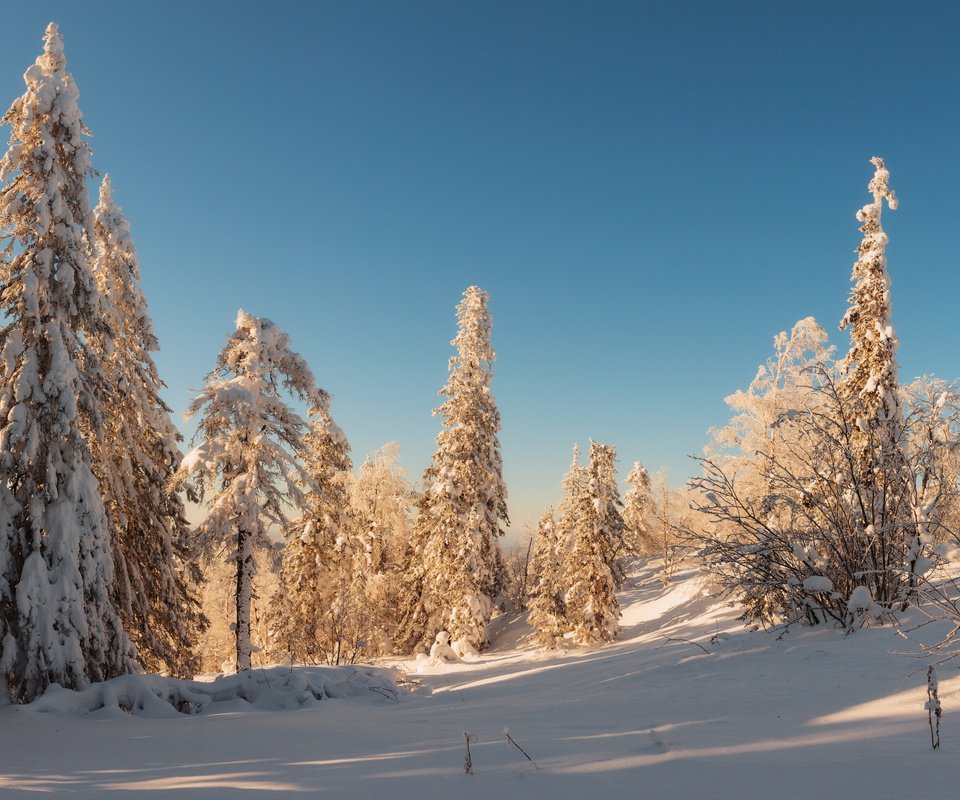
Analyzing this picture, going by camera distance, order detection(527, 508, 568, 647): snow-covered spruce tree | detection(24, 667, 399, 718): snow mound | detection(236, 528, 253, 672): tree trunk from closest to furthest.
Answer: detection(24, 667, 399, 718): snow mound
detection(236, 528, 253, 672): tree trunk
detection(527, 508, 568, 647): snow-covered spruce tree

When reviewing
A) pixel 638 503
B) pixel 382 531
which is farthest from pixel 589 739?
pixel 638 503

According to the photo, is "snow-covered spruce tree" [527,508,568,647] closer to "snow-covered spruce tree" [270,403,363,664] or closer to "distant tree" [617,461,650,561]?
"snow-covered spruce tree" [270,403,363,664]

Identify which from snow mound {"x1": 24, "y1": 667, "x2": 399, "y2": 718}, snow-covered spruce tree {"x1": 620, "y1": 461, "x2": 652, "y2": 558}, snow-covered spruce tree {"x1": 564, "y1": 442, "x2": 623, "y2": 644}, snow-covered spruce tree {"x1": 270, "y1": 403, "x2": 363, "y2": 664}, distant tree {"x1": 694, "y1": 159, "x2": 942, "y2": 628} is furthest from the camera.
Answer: snow-covered spruce tree {"x1": 620, "y1": 461, "x2": 652, "y2": 558}

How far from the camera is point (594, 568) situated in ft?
77.9

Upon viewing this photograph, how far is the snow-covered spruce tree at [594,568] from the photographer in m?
23.6

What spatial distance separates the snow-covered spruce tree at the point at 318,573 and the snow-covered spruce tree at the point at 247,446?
9169mm

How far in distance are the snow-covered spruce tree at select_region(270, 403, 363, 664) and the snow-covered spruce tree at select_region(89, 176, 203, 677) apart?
1060 centimetres

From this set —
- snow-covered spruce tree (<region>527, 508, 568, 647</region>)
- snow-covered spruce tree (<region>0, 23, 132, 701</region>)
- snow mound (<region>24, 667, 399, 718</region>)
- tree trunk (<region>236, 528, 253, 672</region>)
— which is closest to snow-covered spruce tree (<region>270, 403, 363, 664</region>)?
snow-covered spruce tree (<region>527, 508, 568, 647</region>)

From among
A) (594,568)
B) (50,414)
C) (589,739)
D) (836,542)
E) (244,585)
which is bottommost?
(594,568)

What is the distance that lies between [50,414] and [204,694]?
15.1 ft

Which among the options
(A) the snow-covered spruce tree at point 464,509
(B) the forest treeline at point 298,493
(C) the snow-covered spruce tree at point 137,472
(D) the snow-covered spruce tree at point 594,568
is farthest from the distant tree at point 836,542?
(A) the snow-covered spruce tree at point 464,509

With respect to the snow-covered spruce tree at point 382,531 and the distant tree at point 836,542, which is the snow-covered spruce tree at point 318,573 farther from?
the distant tree at point 836,542

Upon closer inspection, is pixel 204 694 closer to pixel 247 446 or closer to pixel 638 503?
pixel 247 446

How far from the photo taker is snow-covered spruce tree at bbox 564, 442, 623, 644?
77.5 ft
